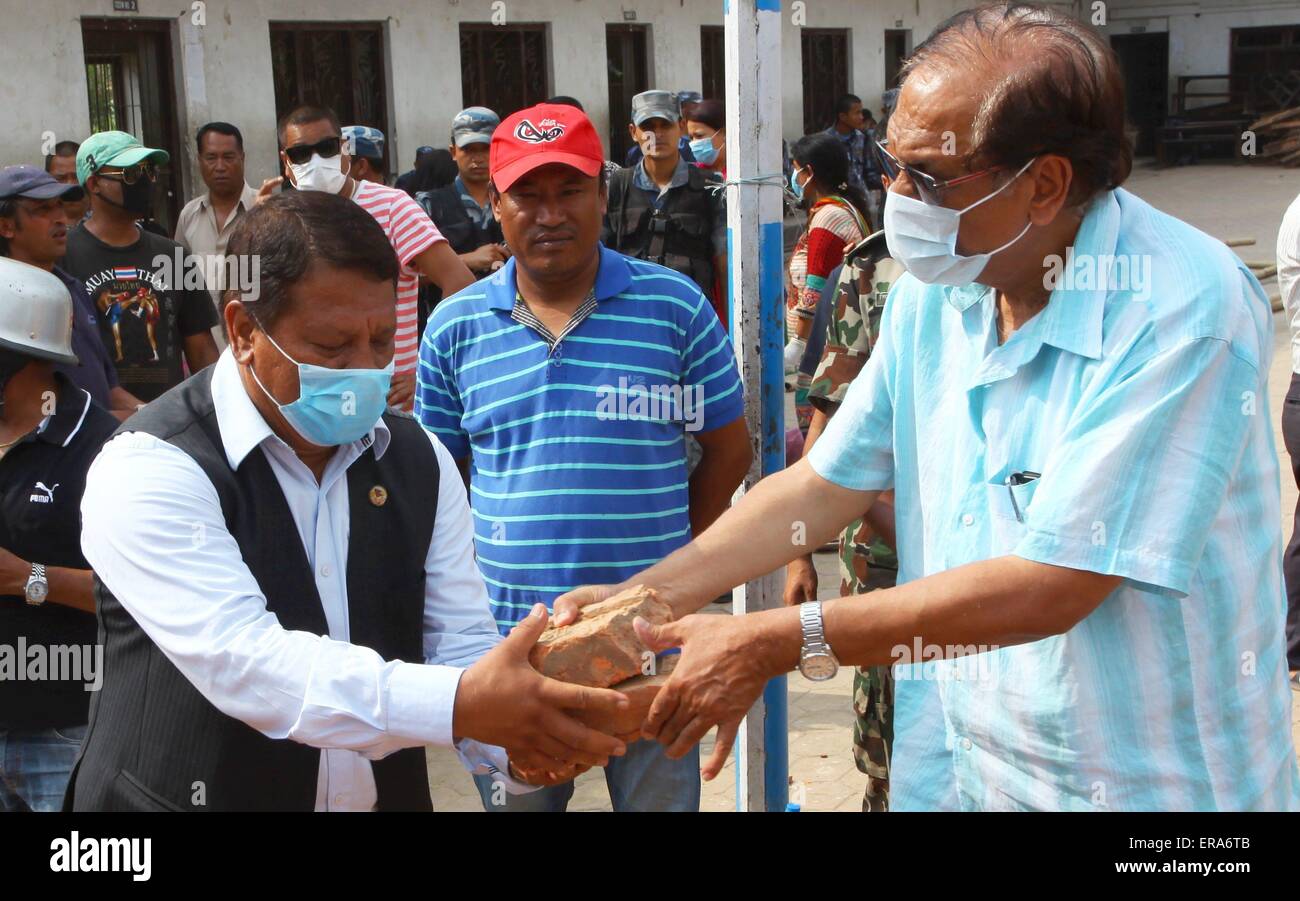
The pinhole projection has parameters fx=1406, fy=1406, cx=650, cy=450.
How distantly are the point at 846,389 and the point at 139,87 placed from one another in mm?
12118

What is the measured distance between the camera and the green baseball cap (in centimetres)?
593

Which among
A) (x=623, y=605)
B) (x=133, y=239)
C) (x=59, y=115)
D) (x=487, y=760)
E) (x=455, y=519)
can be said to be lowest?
(x=487, y=760)

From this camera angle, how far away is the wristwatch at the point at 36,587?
10.8 feet

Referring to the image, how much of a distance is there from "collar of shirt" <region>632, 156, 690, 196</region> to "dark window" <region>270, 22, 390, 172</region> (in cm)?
880

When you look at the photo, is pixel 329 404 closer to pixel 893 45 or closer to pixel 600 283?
pixel 600 283

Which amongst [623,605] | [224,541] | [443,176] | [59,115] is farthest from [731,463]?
[59,115]

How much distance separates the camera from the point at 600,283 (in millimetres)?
3637

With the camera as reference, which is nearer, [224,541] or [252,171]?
[224,541]

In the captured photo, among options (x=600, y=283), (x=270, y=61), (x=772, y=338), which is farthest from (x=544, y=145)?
(x=270, y=61)

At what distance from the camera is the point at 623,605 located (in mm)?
2752

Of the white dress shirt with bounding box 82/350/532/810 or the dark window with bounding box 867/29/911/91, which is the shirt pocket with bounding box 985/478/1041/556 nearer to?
the white dress shirt with bounding box 82/350/532/810

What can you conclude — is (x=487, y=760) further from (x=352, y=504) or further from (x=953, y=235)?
(x=953, y=235)

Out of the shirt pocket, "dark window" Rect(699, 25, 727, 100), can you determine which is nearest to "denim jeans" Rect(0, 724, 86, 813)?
the shirt pocket

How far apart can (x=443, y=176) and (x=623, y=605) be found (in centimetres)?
684
